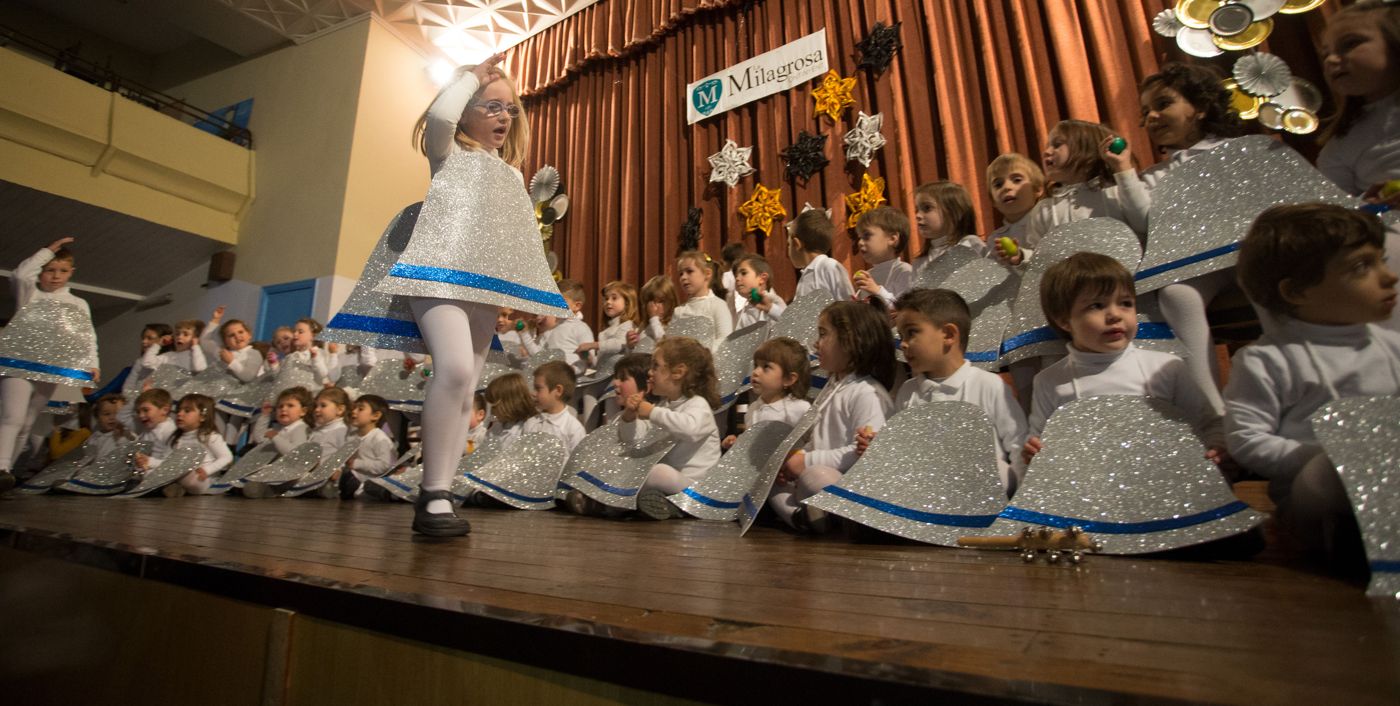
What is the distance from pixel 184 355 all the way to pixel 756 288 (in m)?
4.57

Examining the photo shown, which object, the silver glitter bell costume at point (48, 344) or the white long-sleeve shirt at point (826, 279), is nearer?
the white long-sleeve shirt at point (826, 279)

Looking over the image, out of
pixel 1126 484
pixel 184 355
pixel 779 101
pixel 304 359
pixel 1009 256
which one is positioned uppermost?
pixel 779 101

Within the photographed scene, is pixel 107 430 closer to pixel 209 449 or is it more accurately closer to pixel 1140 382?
pixel 209 449

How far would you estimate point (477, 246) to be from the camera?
1.79 m

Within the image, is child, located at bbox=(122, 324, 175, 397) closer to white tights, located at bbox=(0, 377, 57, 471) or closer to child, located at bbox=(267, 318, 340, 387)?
child, located at bbox=(267, 318, 340, 387)

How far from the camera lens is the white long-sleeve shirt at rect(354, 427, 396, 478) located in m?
3.69

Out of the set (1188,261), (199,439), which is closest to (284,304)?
(199,439)

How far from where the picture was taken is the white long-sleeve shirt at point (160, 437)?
415cm

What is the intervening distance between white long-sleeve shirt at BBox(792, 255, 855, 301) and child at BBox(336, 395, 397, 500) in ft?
5.95

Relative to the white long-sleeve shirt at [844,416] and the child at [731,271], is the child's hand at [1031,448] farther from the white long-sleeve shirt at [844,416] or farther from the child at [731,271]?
the child at [731,271]

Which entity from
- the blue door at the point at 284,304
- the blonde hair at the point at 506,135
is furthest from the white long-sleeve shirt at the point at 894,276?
the blue door at the point at 284,304

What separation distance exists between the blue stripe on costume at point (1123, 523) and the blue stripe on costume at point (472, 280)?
48.4 inches

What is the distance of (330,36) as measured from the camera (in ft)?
24.2

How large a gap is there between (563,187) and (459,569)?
5.61 meters
